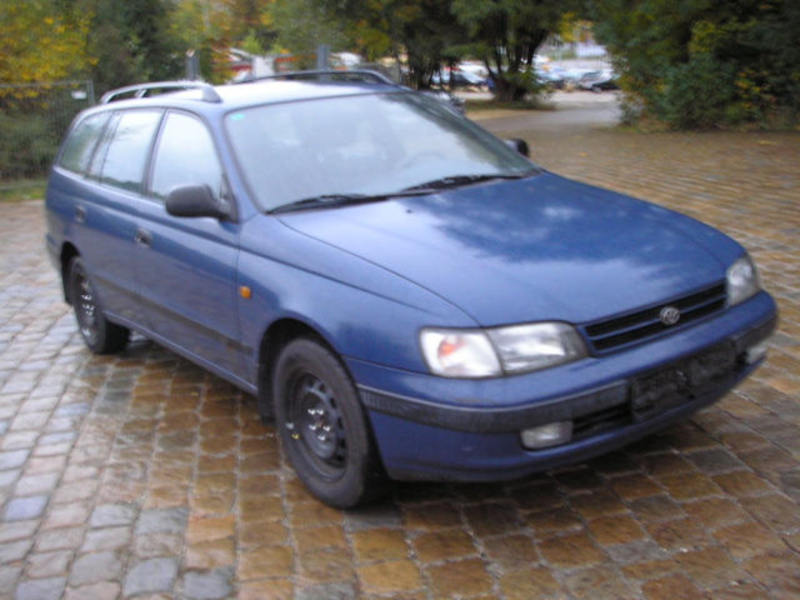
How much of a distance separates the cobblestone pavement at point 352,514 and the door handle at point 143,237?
93 cm

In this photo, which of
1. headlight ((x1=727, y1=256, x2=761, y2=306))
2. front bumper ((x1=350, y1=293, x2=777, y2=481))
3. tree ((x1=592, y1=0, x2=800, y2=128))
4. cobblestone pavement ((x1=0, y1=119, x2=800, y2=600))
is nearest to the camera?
front bumper ((x1=350, y1=293, x2=777, y2=481))

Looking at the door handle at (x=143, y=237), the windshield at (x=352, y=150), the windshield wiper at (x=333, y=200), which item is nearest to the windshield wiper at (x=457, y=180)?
the windshield at (x=352, y=150)

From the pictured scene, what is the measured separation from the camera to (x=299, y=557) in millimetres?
3449

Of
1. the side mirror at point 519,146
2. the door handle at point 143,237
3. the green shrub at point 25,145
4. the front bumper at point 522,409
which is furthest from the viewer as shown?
the green shrub at point 25,145

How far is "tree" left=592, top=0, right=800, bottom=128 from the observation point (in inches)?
688

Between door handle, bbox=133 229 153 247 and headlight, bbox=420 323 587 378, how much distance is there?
7.20 feet

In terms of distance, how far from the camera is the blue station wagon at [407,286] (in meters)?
3.21

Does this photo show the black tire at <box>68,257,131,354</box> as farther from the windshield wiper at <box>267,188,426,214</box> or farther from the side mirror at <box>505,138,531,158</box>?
the side mirror at <box>505,138,531,158</box>

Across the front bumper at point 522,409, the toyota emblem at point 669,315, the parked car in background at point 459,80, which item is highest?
the toyota emblem at point 669,315

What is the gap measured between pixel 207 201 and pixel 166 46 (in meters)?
22.0

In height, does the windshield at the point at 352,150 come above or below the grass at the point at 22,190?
above

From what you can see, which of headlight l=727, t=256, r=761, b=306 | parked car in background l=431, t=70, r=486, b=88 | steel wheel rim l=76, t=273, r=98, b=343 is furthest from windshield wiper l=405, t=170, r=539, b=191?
parked car in background l=431, t=70, r=486, b=88

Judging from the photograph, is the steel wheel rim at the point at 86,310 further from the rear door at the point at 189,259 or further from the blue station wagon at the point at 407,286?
the rear door at the point at 189,259

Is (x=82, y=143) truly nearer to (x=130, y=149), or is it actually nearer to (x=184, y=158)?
(x=130, y=149)
